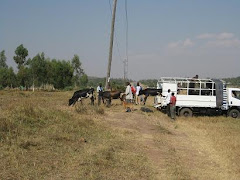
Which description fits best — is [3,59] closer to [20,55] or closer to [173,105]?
[20,55]

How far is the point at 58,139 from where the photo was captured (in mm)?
8695

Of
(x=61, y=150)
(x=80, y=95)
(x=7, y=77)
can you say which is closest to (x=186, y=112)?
(x=80, y=95)

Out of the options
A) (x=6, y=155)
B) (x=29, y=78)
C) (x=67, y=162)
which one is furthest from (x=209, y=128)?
(x=29, y=78)

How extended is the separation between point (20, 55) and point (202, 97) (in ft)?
142

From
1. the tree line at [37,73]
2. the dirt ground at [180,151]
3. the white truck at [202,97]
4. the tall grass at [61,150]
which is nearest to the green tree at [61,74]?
the tree line at [37,73]

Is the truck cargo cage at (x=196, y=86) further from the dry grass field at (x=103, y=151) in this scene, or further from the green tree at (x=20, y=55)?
the green tree at (x=20, y=55)

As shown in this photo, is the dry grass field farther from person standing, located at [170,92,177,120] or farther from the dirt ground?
person standing, located at [170,92,177,120]

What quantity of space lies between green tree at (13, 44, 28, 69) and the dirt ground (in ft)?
143

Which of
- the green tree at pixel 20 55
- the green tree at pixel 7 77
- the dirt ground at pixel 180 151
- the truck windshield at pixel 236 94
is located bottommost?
the dirt ground at pixel 180 151

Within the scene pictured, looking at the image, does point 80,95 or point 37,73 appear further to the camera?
point 37,73

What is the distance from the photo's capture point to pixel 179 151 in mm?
9648

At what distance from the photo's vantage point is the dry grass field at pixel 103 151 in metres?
6.58

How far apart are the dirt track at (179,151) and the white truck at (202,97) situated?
3629 millimetres

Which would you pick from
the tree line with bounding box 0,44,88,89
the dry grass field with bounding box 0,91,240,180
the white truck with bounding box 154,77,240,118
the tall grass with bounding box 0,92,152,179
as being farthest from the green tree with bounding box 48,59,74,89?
the tall grass with bounding box 0,92,152,179
